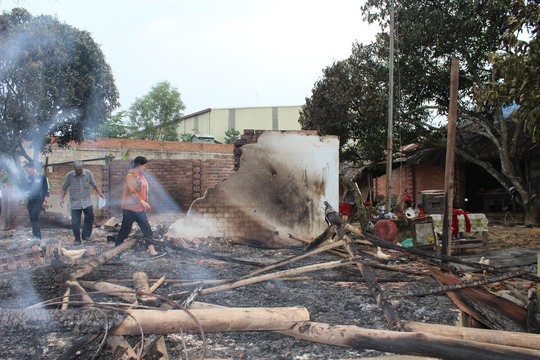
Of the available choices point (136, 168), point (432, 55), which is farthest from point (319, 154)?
point (432, 55)

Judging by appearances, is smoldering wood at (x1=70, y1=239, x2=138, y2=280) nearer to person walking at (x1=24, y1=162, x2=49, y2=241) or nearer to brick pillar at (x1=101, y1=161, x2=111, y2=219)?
person walking at (x1=24, y1=162, x2=49, y2=241)

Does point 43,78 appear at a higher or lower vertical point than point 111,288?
higher

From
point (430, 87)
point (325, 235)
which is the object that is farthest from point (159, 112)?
point (325, 235)

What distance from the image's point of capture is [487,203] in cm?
1603

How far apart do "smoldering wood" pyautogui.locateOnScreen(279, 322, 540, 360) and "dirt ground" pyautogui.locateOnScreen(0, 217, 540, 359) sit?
39 cm

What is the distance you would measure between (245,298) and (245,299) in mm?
35

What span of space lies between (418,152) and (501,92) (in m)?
11.2

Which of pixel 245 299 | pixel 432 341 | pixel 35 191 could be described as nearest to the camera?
pixel 432 341

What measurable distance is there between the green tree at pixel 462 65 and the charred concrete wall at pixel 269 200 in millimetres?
6853

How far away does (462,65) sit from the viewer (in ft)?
44.2

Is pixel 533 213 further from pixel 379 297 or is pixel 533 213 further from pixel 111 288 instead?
pixel 111 288

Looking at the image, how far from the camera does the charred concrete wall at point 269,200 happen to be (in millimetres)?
7898

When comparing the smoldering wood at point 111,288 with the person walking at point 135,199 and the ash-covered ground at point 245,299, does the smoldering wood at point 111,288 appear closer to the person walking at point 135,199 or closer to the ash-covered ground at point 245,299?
the ash-covered ground at point 245,299

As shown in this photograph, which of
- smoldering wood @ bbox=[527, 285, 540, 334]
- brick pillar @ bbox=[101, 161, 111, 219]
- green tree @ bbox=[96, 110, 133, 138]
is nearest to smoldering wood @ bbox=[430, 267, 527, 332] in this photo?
smoldering wood @ bbox=[527, 285, 540, 334]
